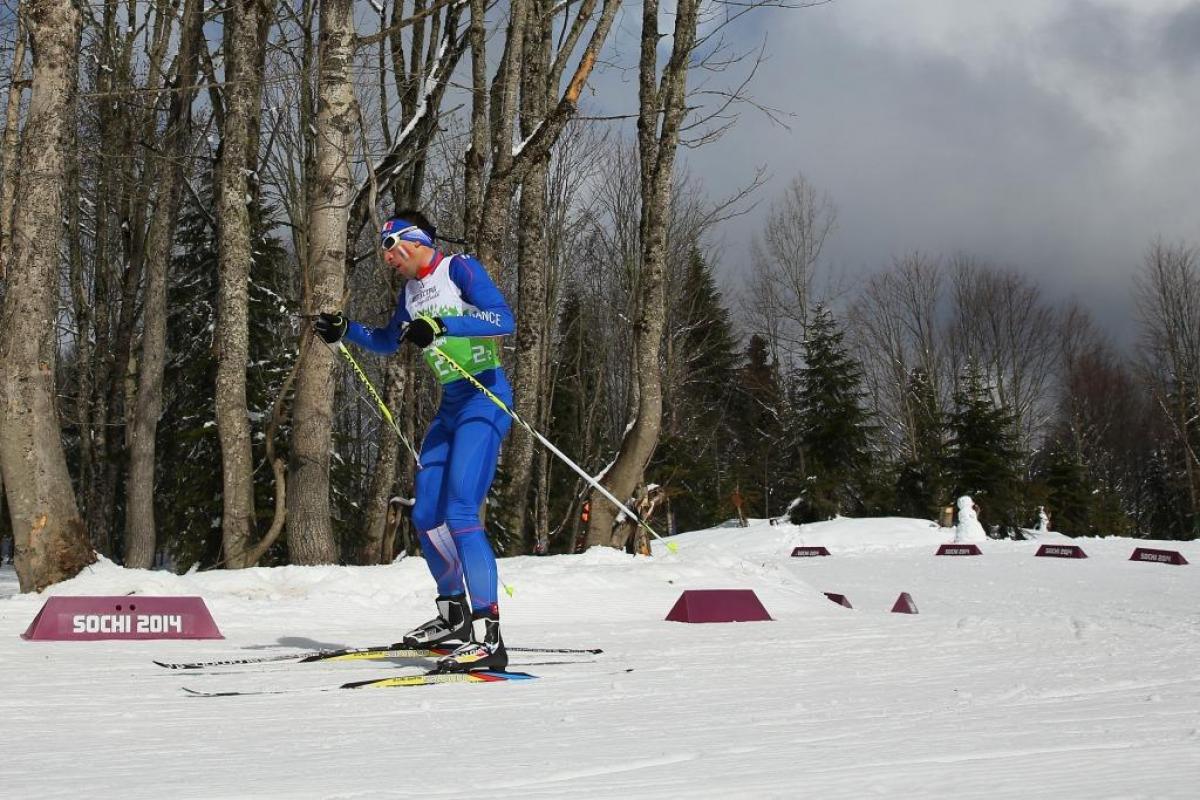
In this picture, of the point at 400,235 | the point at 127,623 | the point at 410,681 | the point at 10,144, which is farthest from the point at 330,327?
the point at 10,144

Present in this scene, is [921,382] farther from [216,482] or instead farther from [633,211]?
[216,482]

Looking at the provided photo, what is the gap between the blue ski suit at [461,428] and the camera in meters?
4.93

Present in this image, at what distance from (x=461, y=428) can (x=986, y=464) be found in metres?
29.2

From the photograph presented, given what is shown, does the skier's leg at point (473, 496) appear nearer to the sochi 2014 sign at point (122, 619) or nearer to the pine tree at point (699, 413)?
the sochi 2014 sign at point (122, 619)

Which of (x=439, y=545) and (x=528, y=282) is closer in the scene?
(x=439, y=545)

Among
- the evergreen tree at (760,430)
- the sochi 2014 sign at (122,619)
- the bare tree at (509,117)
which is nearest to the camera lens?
the sochi 2014 sign at (122,619)

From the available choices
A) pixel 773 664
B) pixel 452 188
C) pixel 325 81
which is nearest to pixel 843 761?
pixel 773 664

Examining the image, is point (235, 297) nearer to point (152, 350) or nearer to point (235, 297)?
point (235, 297)

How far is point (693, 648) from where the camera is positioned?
18.8 feet

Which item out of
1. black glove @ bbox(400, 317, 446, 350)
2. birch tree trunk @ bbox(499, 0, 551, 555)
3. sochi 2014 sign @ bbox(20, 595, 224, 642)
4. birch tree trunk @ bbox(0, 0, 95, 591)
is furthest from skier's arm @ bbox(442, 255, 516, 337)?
birch tree trunk @ bbox(499, 0, 551, 555)

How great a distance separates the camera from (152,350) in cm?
1544

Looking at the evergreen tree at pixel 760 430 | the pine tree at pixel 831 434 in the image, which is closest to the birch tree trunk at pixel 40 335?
the pine tree at pixel 831 434

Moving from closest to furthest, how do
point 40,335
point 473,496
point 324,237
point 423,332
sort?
point 423,332 → point 473,496 → point 40,335 → point 324,237

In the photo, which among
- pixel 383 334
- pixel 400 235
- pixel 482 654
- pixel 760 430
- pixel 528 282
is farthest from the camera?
pixel 760 430
